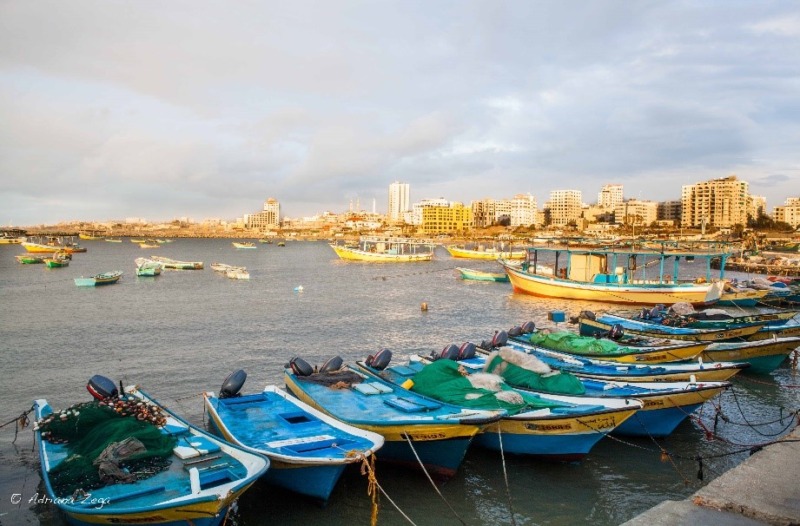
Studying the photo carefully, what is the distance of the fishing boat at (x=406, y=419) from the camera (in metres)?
11.2

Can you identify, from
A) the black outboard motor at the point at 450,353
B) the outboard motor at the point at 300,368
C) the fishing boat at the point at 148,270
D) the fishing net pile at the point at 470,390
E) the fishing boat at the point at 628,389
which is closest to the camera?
the fishing net pile at the point at 470,390

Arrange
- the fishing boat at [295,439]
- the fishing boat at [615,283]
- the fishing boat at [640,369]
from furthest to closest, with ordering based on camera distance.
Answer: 1. the fishing boat at [615,283]
2. the fishing boat at [640,369]
3. the fishing boat at [295,439]

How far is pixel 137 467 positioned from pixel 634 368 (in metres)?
13.3

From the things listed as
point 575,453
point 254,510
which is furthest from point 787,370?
point 254,510

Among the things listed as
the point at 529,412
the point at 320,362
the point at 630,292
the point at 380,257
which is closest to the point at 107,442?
the point at 529,412

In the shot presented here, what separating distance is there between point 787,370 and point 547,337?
31.9ft

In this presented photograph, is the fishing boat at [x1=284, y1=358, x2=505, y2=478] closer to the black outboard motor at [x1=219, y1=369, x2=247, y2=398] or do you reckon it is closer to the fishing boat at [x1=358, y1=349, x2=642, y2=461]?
the fishing boat at [x1=358, y1=349, x2=642, y2=461]

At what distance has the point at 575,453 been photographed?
1253 centimetres

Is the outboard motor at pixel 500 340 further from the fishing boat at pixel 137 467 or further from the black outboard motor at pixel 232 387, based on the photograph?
the fishing boat at pixel 137 467

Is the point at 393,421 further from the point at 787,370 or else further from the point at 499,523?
the point at 787,370

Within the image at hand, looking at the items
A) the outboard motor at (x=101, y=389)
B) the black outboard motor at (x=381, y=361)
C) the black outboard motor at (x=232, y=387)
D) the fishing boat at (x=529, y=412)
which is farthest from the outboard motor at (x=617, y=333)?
the outboard motor at (x=101, y=389)

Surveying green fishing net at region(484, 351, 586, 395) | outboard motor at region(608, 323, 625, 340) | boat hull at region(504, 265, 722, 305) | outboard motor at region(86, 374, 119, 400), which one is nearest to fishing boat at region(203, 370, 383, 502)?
outboard motor at region(86, 374, 119, 400)

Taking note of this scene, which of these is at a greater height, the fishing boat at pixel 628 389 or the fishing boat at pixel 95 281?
the fishing boat at pixel 628 389

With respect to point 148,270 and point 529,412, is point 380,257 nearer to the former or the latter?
point 148,270
